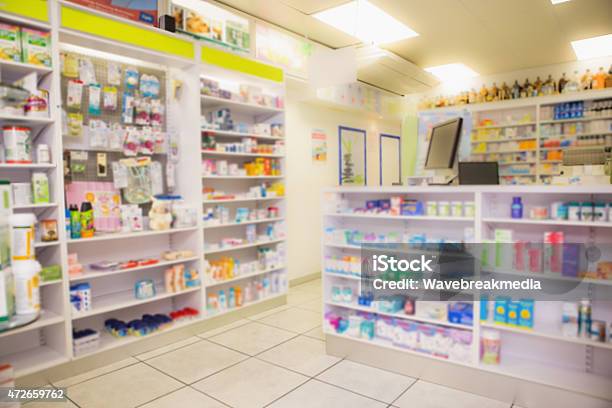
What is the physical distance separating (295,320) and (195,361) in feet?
4.49

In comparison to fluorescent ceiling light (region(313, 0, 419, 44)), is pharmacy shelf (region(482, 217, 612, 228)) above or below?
below

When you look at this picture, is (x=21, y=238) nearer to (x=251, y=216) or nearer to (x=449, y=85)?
(x=251, y=216)

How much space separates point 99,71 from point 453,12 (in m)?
4.20

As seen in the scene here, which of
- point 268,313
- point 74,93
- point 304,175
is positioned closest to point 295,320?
point 268,313

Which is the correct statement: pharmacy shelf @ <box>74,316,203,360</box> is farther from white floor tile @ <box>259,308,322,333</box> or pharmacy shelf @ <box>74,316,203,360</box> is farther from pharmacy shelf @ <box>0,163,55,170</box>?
pharmacy shelf @ <box>0,163,55,170</box>

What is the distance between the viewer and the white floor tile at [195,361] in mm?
3373

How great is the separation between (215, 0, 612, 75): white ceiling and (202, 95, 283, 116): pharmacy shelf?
1184 millimetres

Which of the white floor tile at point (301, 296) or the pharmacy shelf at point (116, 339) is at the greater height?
the pharmacy shelf at point (116, 339)

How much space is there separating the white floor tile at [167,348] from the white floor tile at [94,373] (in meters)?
0.10

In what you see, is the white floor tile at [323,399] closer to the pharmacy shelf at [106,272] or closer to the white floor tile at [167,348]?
the white floor tile at [167,348]

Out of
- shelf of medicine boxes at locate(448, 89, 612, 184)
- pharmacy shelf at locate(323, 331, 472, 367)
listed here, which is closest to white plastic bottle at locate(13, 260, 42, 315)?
pharmacy shelf at locate(323, 331, 472, 367)

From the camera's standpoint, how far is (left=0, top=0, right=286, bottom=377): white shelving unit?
3186 millimetres

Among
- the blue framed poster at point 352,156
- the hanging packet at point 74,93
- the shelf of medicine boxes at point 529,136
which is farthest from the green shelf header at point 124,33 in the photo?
the shelf of medicine boxes at point 529,136

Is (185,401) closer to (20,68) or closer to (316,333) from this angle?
(316,333)
